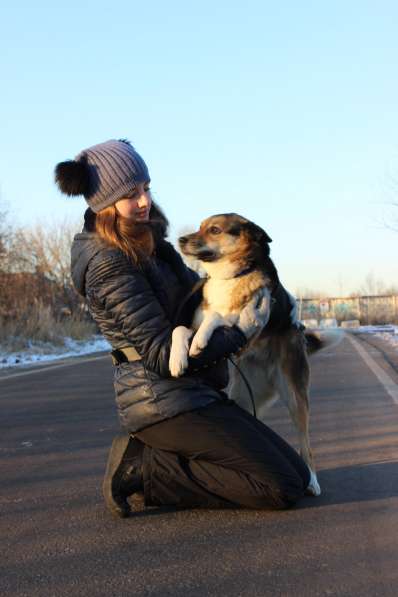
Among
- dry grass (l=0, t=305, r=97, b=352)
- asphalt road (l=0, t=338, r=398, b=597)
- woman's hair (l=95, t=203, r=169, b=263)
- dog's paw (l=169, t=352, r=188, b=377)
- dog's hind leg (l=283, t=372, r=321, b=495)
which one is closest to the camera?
asphalt road (l=0, t=338, r=398, b=597)

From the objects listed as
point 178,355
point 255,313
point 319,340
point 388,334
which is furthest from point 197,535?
point 388,334

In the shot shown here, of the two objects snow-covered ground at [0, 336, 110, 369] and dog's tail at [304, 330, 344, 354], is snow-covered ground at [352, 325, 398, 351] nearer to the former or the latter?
snow-covered ground at [0, 336, 110, 369]

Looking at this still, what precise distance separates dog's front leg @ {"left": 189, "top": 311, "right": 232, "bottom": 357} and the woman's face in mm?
702

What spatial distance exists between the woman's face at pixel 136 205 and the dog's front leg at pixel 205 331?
27.7 inches

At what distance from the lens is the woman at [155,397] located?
3342mm

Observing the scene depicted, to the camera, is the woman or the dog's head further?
the dog's head

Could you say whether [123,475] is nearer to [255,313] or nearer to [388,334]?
[255,313]

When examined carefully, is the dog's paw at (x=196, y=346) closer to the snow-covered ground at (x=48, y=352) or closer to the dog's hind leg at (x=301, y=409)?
the dog's hind leg at (x=301, y=409)

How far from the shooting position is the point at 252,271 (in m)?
3.90

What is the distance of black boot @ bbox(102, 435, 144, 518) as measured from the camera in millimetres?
3369

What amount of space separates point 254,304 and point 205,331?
16.9 inches

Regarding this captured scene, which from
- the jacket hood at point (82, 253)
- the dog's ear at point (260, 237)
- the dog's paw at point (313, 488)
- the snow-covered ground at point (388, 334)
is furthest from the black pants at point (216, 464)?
the snow-covered ground at point (388, 334)

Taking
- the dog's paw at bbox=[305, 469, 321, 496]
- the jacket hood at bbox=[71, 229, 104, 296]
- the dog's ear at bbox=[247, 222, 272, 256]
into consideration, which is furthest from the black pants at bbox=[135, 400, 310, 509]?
the dog's ear at bbox=[247, 222, 272, 256]

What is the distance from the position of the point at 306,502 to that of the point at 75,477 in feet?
4.93
